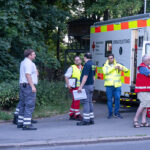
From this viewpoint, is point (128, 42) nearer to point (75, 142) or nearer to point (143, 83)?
point (143, 83)

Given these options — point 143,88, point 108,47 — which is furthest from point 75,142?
point 108,47

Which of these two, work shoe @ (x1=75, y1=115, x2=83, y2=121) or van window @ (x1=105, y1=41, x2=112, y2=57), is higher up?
van window @ (x1=105, y1=41, x2=112, y2=57)

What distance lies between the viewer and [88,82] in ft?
30.9

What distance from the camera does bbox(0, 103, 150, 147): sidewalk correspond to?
775cm

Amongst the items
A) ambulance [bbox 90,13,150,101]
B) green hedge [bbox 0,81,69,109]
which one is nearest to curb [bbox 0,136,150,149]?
ambulance [bbox 90,13,150,101]

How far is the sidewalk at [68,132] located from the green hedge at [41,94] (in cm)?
125

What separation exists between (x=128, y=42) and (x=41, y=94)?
3.08m

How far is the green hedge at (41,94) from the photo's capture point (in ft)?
35.6

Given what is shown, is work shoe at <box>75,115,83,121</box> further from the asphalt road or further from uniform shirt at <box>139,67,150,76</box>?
the asphalt road

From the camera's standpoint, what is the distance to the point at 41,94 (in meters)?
11.9

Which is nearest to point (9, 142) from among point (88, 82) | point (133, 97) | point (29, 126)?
point (29, 126)

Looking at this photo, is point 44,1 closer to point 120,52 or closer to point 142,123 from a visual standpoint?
point 120,52

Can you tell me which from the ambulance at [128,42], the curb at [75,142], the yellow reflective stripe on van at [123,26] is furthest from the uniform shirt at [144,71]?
the yellow reflective stripe on van at [123,26]

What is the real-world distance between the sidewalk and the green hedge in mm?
1255
